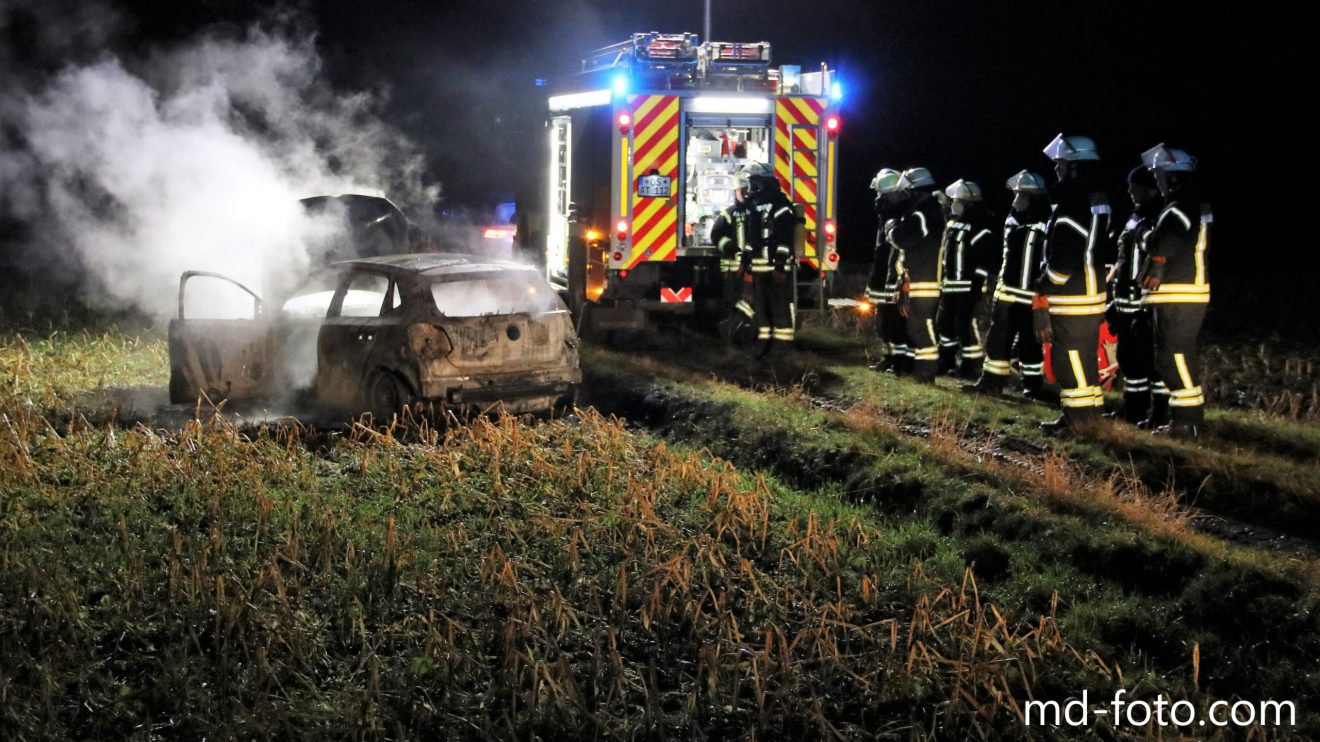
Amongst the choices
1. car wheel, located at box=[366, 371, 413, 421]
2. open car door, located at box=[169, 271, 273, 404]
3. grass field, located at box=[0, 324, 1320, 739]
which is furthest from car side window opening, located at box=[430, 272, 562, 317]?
open car door, located at box=[169, 271, 273, 404]

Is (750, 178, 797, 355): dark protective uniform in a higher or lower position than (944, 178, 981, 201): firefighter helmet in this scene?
lower

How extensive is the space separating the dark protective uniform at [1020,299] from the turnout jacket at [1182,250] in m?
1.07

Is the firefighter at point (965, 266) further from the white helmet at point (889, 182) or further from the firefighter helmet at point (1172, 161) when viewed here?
the firefighter helmet at point (1172, 161)

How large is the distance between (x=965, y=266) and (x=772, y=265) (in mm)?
1742

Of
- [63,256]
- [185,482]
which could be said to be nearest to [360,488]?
[185,482]

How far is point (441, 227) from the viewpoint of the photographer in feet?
66.0

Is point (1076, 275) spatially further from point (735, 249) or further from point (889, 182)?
point (735, 249)

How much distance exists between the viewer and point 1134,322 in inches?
364

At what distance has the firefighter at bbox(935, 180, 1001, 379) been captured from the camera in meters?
11.3

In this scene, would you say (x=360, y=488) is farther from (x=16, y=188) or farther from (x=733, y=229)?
(x=16, y=188)

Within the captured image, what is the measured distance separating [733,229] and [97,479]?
21.3ft

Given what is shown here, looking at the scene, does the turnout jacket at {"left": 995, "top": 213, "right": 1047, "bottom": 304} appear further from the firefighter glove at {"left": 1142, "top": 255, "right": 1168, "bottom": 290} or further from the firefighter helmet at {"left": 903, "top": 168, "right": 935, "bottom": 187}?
the firefighter helmet at {"left": 903, "top": 168, "right": 935, "bottom": 187}

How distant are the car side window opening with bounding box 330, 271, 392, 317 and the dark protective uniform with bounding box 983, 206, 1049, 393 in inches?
172

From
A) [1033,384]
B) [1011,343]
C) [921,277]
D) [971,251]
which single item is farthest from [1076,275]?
[921,277]
